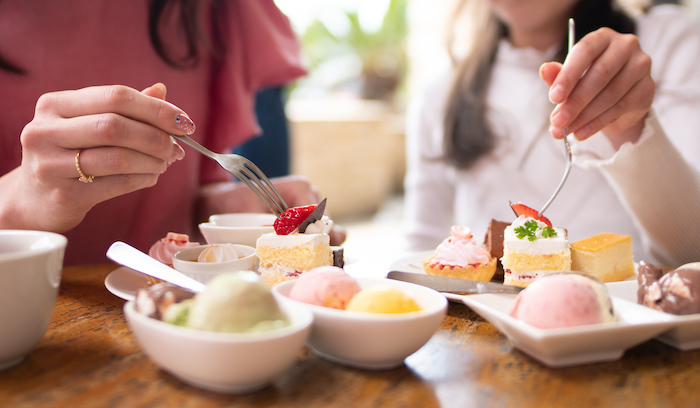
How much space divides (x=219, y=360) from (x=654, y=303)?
0.63 metres

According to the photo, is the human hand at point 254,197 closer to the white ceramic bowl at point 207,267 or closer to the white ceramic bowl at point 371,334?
the white ceramic bowl at point 207,267

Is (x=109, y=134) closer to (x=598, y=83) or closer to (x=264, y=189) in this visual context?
(x=264, y=189)

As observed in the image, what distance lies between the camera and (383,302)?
0.63m

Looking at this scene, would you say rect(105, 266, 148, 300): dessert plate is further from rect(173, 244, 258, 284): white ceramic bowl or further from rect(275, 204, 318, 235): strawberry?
rect(275, 204, 318, 235): strawberry

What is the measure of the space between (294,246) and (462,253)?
1.28 feet

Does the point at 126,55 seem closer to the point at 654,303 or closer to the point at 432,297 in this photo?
the point at 432,297

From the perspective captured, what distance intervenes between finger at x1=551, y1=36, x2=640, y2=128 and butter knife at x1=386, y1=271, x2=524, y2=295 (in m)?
0.47

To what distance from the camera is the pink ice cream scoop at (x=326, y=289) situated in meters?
0.67

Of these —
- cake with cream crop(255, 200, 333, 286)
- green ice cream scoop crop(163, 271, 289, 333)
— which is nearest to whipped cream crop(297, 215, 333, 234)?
cake with cream crop(255, 200, 333, 286)

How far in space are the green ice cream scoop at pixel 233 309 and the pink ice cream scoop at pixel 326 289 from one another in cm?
9

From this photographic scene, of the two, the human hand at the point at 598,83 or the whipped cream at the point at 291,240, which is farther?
the human hand at the point at 598,83

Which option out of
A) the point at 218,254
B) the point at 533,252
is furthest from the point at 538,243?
the point at 218,254

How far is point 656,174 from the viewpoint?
129 cm

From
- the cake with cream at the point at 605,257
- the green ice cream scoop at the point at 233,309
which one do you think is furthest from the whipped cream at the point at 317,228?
the cake with cream at the point at 605,257
